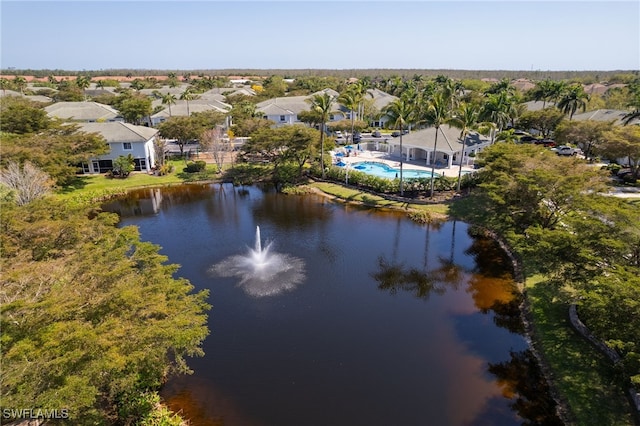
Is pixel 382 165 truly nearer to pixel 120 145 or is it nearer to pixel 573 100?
pixel 573 100

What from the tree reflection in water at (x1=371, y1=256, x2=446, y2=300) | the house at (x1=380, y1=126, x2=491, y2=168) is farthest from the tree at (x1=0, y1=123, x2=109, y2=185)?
the house at (x1=380, y1=126, x2=491, y2=168)

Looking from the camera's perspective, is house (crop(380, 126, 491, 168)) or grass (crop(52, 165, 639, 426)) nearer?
grass (crop(52, 165, 639, 426))

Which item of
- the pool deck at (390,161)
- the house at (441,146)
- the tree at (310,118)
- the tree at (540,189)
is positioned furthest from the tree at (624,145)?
the tree at (310,118)

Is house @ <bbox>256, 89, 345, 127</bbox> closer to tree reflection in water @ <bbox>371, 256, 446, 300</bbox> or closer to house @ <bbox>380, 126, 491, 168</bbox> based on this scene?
house @ <bbox>380, 126, 491, 168</bbox>

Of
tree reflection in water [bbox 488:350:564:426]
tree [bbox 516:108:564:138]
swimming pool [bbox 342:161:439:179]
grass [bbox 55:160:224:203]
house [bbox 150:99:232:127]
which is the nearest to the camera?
tree reflection in water [bbox 488:350:564:426]

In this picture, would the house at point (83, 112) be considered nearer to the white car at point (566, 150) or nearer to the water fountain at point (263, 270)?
the water fountain at point (263, 270)

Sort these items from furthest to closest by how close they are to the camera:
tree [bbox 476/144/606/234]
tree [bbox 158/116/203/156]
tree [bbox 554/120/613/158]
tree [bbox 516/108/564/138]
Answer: tree [bbox 516/108/564/138] < tree [bbox 158/116/203/156] < tree [bbox 554/120/613/158] < tree [bbox 476/144/606/234]
